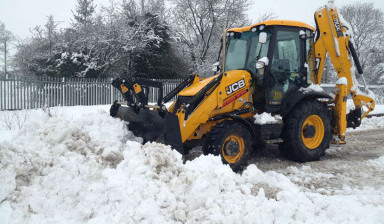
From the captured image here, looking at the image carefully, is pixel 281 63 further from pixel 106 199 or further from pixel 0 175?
pixel 0 175

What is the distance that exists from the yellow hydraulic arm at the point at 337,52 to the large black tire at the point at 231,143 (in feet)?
7.71

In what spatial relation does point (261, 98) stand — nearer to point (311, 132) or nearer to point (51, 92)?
point (311, 132)

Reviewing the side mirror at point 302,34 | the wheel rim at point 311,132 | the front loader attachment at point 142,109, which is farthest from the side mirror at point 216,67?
the wheel rim at point 311,132

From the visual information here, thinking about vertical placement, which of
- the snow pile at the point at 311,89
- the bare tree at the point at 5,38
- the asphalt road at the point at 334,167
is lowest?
the asphalt road at the point at 334,167

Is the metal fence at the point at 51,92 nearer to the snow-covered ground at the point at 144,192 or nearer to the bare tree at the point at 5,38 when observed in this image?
the snow-covered ground at the point at 144,192

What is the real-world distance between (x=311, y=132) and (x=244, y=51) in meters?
2.00

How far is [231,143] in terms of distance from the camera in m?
4.91

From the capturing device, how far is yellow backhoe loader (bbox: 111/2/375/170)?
4.91 metres

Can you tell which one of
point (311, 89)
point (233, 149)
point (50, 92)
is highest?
point (311, 89)

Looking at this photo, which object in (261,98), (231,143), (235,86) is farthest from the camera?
(261,98)

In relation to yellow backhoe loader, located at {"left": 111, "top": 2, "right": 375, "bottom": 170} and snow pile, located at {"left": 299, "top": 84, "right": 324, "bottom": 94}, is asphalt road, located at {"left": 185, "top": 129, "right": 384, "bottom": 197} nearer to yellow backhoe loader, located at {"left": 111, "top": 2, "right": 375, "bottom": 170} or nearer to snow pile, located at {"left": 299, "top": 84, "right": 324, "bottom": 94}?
yellow backhoe loader, located at {"left": 111, "top": 2, "right": 375, "bottom": 170}

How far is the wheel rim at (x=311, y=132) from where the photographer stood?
19.5 feet

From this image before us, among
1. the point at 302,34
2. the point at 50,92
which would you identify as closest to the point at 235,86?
the point at 302,34

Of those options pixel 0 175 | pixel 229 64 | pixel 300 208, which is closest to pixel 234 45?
pixel 229 64
